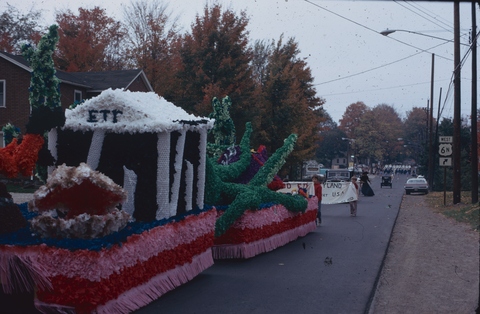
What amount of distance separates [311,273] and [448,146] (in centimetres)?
1913

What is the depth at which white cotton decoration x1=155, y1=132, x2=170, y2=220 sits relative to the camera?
813cm

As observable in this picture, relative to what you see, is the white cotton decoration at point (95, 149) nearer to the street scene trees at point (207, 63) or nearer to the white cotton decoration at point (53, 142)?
the white cotton decoration at point (53, 142)

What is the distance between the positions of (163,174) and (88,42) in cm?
3533

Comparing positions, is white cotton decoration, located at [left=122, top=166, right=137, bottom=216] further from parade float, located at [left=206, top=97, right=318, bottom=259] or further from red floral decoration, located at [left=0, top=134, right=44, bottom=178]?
parade float, located at [left=206, top=97, right=318, bottom=259]

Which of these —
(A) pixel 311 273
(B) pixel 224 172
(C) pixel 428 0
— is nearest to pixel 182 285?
(A) pixel 311 273

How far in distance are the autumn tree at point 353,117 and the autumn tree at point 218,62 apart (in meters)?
76.0

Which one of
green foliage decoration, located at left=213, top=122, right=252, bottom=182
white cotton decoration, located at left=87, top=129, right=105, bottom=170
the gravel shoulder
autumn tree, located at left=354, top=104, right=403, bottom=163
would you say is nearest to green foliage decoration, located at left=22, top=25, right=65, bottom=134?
white cotton decoration, located at left=87, top=129, right=105, bottom=170

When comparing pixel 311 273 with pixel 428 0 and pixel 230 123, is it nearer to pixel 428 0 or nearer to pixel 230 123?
pixel 230 123

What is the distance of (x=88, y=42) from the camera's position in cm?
4106

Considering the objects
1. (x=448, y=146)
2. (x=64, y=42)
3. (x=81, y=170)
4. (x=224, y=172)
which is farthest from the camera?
(x=64, y=42)

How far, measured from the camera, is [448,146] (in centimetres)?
2702

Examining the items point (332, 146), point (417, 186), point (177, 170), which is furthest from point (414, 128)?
point (177, 170)

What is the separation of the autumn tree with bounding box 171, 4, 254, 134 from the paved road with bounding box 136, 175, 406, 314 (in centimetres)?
1752

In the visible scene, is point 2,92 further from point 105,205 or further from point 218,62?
point 105,205
